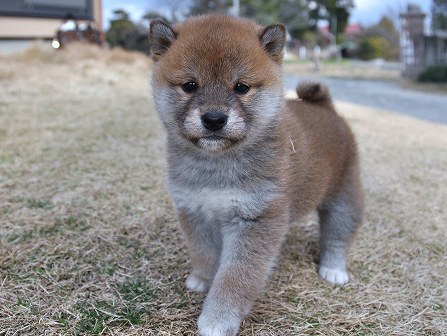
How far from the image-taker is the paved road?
9117 millimetres

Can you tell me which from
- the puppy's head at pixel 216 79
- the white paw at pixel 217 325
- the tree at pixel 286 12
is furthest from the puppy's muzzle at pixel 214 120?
the tree at pixel 286 12

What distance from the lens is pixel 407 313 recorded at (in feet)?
7.75

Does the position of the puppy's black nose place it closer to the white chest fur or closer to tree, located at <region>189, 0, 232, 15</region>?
the white chest fur

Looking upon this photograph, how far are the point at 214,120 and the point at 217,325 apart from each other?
90cm

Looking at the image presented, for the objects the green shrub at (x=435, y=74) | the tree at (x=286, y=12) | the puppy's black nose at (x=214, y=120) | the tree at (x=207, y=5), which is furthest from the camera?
the tree at (x=286, y=12)

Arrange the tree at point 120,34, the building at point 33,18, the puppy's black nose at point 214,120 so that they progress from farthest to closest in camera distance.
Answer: the tree at point 120,34, the building at point 33,18, the puppy's black nose at point 214,120

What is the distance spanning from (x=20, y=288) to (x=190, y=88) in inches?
50.8

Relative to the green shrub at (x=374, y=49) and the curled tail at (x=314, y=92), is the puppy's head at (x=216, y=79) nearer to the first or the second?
the curled tail at (x=314, y=92)

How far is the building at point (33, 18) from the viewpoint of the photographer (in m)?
12.9

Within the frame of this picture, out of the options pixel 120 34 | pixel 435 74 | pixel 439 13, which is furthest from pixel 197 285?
pixel 120 34

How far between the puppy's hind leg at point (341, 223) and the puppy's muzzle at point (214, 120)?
3.61 ft

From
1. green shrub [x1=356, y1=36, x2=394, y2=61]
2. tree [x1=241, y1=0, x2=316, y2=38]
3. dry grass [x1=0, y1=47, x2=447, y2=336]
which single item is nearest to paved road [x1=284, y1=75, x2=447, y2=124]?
dry grass [x1=0, y1=47, x2=447, y2=336]

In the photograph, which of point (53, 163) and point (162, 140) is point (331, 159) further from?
point (162, 140)

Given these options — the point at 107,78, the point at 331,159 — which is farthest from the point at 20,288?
the point at 107,78
